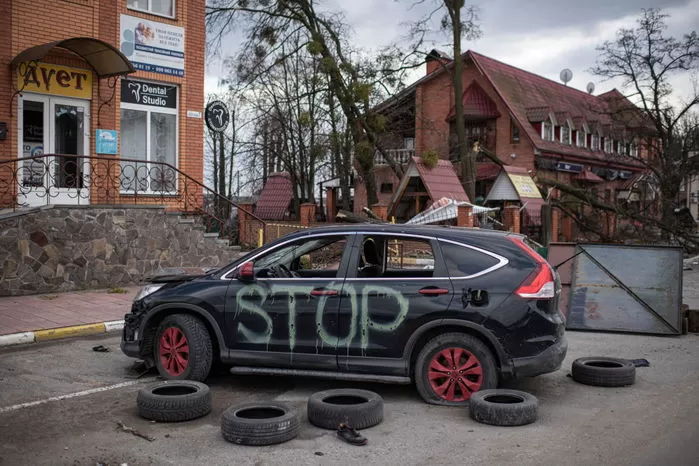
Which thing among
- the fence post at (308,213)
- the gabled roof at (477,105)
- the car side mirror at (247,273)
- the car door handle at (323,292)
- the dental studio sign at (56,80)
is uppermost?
the gabled roof at (477,105)

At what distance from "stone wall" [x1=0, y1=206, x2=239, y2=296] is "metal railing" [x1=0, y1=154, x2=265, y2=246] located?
2.32 ft

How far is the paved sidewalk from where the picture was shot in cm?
1063

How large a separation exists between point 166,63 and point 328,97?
50.9 ft

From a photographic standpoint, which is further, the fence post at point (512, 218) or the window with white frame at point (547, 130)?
the window with white frame at point (547, 130)

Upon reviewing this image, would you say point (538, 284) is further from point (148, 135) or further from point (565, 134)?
point (565, 134)

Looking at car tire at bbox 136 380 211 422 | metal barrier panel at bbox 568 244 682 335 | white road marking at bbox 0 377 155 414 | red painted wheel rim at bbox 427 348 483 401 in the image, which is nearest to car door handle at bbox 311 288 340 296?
red painted wheel rim at bbox 427 348 483 401

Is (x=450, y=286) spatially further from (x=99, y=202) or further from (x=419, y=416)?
(x=99, y=202)

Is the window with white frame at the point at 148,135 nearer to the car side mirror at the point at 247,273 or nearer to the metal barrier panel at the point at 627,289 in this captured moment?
the metal barrier panel at the point at 627,289

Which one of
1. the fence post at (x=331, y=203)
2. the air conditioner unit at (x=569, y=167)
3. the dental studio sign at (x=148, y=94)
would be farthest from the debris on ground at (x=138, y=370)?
the air conditioner unit at (x=569, y=167)

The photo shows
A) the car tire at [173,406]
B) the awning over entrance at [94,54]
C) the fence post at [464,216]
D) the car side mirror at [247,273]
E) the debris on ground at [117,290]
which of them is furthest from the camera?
the fence post at [464,216]

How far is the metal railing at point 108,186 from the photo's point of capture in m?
14.8

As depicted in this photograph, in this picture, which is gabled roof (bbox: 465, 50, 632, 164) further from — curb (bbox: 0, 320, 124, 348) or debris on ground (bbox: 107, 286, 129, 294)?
curb (bbox: 0, 320, 124, 348)

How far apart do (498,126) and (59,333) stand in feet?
114

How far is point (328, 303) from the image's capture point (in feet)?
22.5
